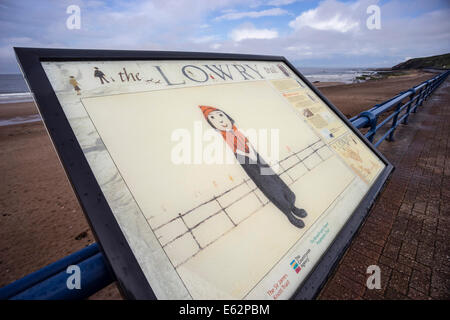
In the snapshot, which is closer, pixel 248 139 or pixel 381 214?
pixel 248 139

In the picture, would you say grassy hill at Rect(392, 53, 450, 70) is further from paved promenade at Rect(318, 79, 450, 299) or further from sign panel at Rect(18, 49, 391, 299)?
sign panel at Rect(18, 49, 391, 299)

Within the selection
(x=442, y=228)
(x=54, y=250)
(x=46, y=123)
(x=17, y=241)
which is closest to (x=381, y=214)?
(x=442, y=228)

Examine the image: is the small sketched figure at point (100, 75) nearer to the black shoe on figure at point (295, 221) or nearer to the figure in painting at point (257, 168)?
the figure in painting at point (257, 168)

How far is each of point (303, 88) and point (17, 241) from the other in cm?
363

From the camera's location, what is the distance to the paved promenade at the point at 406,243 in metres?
1.31

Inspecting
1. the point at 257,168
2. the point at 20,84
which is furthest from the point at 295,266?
the point at 20,84

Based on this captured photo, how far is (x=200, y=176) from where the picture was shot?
34.6 inches

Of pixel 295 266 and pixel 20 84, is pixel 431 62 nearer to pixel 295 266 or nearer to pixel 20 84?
pixel 295 266

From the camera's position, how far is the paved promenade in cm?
131

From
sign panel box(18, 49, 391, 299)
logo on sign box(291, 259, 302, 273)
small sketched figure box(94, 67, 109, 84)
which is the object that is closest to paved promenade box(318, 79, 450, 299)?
sign panel box(18, 49, 391, 299)
